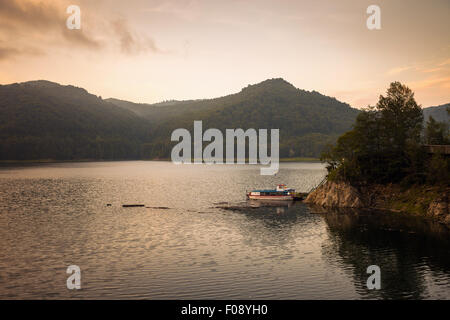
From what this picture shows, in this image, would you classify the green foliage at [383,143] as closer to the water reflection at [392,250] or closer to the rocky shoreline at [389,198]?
the rocky shoreline at [389,198]

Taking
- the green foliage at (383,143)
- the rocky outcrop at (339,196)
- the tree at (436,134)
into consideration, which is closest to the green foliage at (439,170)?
the green foliage at (383,143)

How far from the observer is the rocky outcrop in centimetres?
8906

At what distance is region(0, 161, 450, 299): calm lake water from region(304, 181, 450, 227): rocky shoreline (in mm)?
4190

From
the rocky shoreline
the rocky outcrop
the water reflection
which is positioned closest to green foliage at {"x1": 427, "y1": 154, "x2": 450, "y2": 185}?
the rocky shoreline

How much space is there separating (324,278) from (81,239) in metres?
39.2

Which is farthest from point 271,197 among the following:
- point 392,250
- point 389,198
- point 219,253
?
point 219,253

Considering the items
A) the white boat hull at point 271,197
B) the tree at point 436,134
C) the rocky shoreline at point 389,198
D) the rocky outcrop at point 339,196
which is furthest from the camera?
the white boat hull at point 271,197

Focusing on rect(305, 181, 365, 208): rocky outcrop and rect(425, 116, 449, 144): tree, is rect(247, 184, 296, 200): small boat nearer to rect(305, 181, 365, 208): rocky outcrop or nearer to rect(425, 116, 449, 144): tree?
rect(305, 181, 365, 208): rocky outcrop

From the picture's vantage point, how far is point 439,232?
6125 cm

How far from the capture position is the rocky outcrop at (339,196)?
8906 centimetres

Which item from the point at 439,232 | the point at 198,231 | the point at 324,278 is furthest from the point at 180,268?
the point at 439,232

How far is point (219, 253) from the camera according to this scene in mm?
A: 51250
